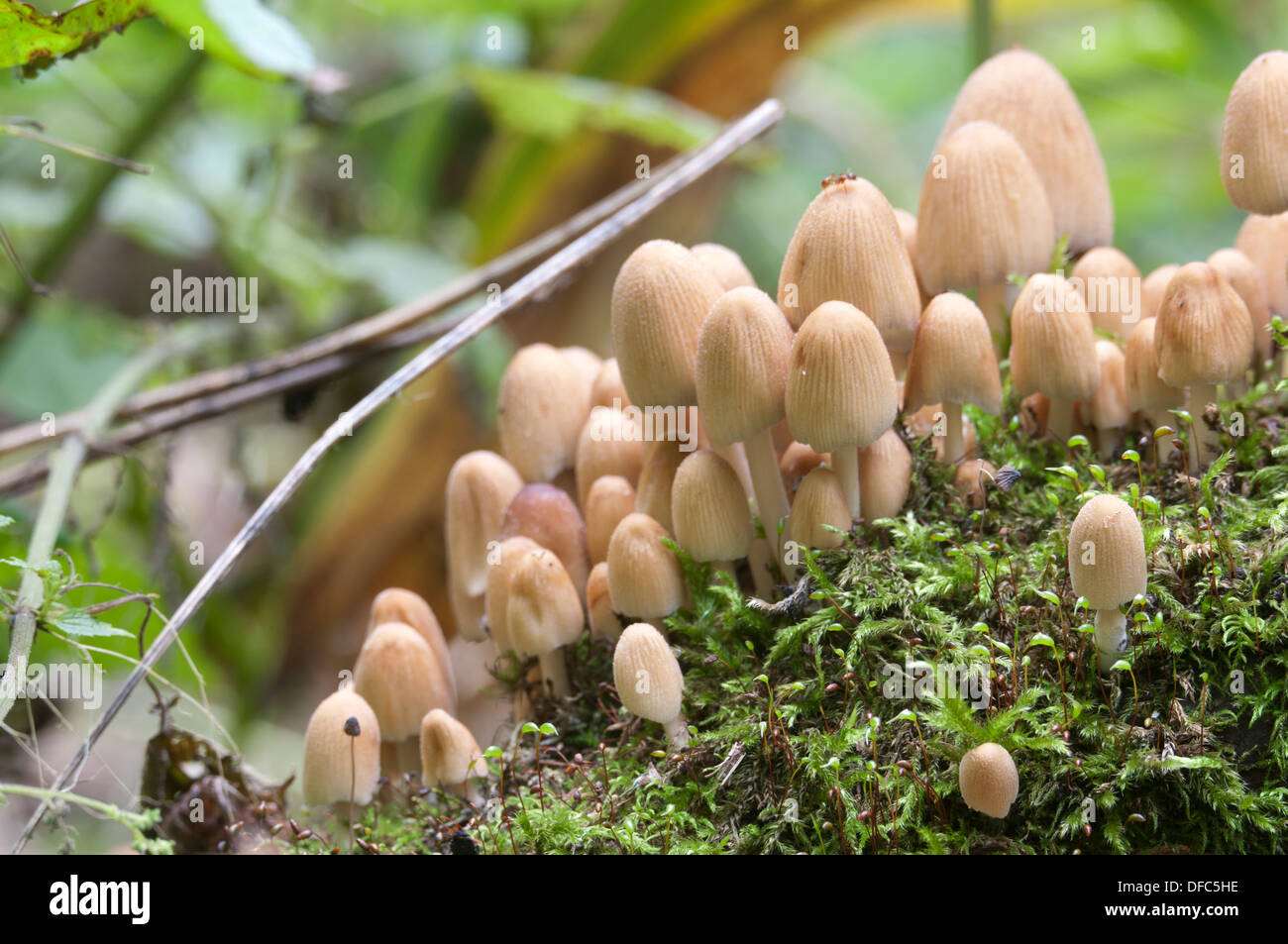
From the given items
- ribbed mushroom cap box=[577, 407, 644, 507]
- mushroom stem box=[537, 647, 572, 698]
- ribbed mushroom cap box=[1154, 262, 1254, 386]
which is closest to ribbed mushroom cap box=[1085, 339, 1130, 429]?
ribbed mushroom cap box=[1154, 262, 1254, 386]

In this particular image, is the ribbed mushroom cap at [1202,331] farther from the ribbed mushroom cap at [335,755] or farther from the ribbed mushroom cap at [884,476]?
the ribbed mushroom cap at [335,755]

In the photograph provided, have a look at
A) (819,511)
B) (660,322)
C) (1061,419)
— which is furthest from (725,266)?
(1061,419)

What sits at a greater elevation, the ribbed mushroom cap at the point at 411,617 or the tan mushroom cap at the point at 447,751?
the ribbed mushroom cap at the point at 411,617

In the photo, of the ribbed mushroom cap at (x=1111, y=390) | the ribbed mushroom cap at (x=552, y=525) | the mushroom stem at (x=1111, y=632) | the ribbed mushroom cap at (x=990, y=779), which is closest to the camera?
the ribbed mushroom cap at (x=990, y=779)

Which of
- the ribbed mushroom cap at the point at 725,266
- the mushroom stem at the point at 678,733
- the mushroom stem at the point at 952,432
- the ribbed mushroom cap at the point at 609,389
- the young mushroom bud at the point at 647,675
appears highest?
the ribbed mushroom cap at the point at 725,266

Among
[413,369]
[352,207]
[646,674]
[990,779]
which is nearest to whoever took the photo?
[990,779]

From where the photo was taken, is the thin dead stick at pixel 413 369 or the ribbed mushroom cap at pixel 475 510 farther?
the ribbed mushroom cap at pixel 475 510

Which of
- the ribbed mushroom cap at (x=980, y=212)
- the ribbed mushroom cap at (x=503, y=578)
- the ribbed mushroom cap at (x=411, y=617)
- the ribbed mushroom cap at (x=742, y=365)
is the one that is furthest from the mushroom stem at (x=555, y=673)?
the ribbed mushroom cap at (x=980, y=212)

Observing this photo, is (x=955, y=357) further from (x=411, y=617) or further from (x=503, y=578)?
(x=411, y=617)
